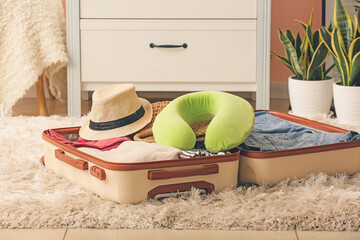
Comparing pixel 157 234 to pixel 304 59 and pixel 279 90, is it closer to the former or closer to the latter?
pixel 304 59

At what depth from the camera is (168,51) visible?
245cm

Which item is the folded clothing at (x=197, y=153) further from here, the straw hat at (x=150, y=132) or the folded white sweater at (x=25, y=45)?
the folded white sweater at (x=25, y=45)

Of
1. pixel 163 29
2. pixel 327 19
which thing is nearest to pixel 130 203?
pixel 163 29

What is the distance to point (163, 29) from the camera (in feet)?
7.97

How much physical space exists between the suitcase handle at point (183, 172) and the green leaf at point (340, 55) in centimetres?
112

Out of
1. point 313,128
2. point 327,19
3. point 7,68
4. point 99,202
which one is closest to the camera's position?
point 99,202

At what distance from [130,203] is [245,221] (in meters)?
0.27

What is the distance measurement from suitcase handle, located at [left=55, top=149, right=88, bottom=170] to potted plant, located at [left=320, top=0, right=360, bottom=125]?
125cm

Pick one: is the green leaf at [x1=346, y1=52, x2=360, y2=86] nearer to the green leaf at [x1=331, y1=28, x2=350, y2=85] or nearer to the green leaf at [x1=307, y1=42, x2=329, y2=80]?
the green leaf at [x1=331, y1=28, x2=350, y2=85]

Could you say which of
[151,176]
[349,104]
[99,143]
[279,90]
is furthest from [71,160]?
[279,90]

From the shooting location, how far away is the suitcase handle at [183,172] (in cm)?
132

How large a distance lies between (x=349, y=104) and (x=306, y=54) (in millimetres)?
293

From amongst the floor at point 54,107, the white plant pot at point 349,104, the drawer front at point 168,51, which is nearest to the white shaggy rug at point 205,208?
the white plant pot at point 349,104

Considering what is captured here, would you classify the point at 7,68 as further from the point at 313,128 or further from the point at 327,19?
the point at 327,19
